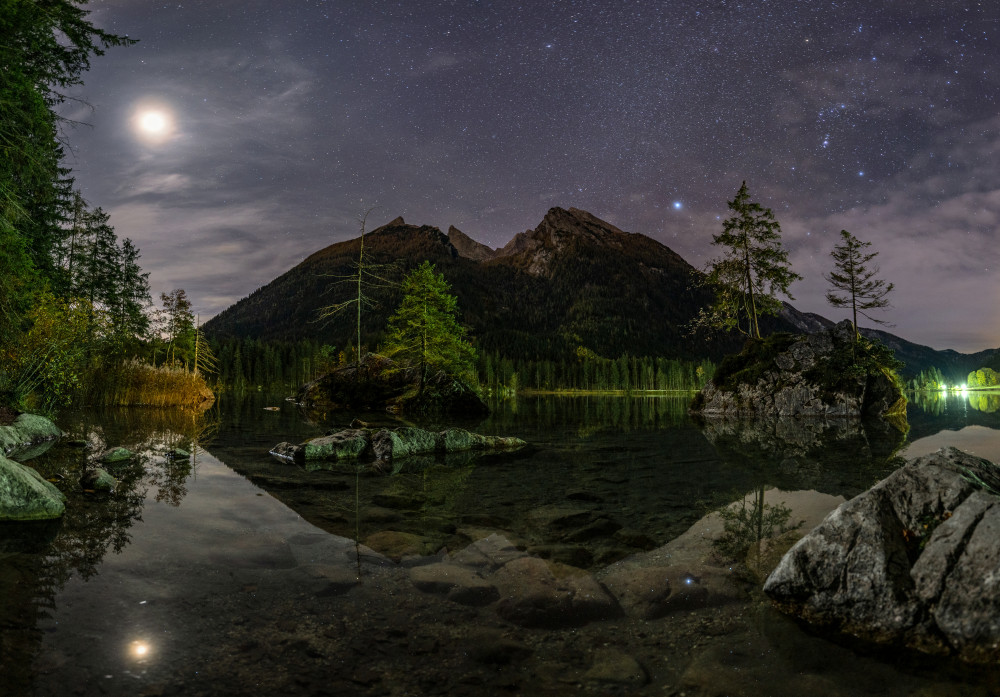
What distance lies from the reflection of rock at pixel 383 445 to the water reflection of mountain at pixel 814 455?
633 centimetres

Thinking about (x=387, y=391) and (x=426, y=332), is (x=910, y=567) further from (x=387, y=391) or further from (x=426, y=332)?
(x=387, y=391)

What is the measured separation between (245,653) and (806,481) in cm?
909

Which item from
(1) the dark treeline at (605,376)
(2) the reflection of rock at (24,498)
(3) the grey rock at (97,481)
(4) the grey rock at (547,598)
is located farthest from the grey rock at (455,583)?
(1) the dark treeline at (605,376)

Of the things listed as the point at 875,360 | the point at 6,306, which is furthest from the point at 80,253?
the point at 875,360

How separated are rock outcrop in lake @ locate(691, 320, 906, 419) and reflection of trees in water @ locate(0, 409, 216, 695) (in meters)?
27.5

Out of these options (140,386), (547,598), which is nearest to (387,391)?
(140,386)

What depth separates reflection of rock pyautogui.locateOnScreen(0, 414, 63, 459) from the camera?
35.7ft

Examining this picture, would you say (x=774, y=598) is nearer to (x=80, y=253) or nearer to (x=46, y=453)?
(x=46, y=453)

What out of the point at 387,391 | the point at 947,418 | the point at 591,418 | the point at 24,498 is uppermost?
the point at 387,391

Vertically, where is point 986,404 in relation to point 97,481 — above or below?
below

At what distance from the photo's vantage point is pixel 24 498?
6102 millimetres

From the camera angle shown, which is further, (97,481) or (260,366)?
(260,366)

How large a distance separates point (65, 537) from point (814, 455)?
1417cm

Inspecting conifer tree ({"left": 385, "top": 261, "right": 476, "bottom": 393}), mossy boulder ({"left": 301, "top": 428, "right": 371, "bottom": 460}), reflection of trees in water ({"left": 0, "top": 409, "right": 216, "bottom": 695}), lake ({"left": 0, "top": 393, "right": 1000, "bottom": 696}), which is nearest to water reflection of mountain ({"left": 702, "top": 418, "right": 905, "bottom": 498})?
lake ({"left": 0, "top": 393, "right": 1000, "bottom": 696})
